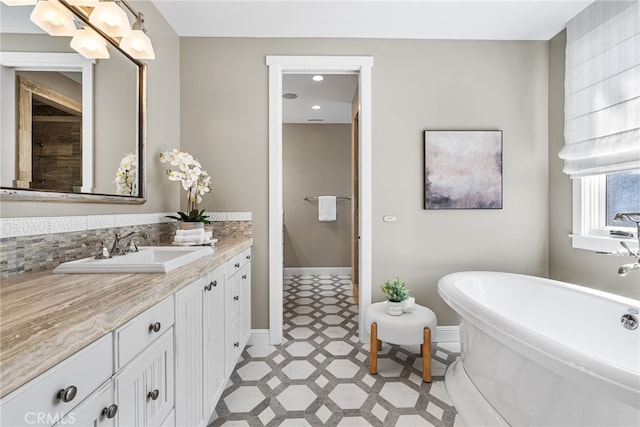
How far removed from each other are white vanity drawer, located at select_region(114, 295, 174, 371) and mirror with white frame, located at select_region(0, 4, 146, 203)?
69 centimetres

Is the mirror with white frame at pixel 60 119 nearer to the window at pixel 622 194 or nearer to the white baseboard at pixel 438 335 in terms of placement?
the white baseboard at pixel 438 335

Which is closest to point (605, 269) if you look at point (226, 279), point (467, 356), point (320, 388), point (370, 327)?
point (467, 356)

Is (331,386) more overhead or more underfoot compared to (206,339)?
more underfoot

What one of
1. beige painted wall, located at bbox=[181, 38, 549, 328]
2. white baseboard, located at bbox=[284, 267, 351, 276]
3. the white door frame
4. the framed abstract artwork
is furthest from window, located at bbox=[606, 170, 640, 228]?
white baseboard, located at bbox=[284, 267, 351, 276]

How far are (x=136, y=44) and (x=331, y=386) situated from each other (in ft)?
7.70

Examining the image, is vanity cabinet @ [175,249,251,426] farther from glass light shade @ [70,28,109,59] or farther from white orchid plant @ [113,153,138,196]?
glass light shade @ [70,28,109,59]

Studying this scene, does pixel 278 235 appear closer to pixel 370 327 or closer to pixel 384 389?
pixel 370 327

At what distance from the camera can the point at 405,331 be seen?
1.93 metres

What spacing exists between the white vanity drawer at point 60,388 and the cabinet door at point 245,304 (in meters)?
1.33

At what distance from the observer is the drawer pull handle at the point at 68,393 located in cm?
60

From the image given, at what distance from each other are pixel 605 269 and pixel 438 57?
200cm

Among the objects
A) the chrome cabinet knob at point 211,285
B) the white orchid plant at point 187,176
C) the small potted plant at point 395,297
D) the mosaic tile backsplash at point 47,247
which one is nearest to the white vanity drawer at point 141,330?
the chrome cabinet knob at point 211,285

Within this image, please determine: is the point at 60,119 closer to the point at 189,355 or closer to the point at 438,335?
the point at 189,355

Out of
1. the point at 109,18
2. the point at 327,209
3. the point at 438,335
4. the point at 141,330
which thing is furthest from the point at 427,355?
the point at 327,209
